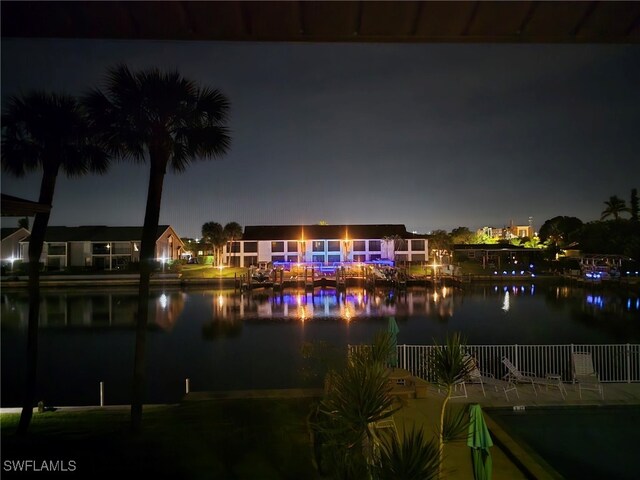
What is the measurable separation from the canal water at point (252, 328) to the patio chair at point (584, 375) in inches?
178

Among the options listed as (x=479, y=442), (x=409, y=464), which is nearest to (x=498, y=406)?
(x=479, y=442)

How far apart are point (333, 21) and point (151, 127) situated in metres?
4.46

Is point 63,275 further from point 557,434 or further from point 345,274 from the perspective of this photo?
point 557,434

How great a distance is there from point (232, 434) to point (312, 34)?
513cm

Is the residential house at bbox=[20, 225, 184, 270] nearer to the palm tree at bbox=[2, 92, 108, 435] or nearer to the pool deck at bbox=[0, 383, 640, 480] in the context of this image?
the palm tree at bbox=[2, 92, 108, 435]

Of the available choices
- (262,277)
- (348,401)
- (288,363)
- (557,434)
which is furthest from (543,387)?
(262,277)

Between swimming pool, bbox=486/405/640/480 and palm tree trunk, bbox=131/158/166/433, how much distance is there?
17.2ft

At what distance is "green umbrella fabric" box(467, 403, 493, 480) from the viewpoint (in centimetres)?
367

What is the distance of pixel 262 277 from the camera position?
44.7 metres

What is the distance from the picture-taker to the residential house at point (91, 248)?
50.7 m

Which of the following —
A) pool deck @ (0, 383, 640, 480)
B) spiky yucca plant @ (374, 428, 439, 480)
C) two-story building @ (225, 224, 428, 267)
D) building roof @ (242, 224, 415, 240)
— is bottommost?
pool deck @ (0, 383, 640, 480)

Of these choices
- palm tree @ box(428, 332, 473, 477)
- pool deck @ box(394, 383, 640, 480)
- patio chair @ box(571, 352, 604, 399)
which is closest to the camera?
palm tree @ box(428, 332, 473, 477)

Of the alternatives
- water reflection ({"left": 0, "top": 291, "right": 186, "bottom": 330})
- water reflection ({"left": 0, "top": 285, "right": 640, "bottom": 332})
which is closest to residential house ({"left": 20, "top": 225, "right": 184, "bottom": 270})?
water reflection ({"left": 0, "top": 285, "right": 640, "bottom": 332})

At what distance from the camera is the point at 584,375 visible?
7.77 m
